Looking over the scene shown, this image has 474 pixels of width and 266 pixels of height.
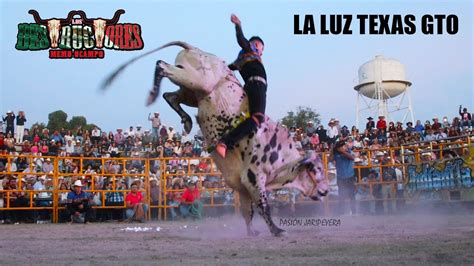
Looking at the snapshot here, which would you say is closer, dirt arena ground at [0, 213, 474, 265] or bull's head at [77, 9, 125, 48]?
dirt arena ground at [0, 213, 474, 265]

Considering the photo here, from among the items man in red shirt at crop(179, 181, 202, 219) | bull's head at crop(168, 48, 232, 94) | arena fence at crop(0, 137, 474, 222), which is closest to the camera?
bull's head at crop(168, 48, 232, 94)

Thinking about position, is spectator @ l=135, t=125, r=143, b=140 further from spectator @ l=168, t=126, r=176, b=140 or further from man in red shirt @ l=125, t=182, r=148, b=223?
man in red shirt @ l=125, t=182, r=148, b=223

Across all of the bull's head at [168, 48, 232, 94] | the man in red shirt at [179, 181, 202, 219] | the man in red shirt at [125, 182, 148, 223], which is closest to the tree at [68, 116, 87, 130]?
the man in red shirt at [125, 182, 148, 223]

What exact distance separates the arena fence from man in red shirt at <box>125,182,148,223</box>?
0.30m

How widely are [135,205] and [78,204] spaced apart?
60.9 inches

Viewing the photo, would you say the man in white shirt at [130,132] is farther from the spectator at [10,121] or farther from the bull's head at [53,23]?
the bull's head at [53,23]

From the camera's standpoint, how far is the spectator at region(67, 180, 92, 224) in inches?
568

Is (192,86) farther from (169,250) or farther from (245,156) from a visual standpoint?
(169,250)

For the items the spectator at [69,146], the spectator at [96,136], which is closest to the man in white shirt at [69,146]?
the spectator at [69,146]

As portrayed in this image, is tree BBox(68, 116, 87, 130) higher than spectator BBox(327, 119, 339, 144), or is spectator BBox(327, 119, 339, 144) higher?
tree BBox(68, 116, 87, 130)

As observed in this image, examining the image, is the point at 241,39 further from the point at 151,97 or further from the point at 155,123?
the point at 155,123

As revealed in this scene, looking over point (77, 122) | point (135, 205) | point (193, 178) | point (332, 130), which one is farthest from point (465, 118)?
point (77, 122)

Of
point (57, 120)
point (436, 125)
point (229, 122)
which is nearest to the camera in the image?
point (229, 122)

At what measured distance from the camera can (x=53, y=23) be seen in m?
14.7
